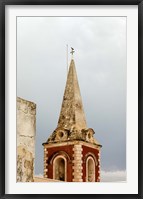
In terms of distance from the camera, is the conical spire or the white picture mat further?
the conical spire

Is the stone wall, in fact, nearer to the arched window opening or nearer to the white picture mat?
the white picture mat

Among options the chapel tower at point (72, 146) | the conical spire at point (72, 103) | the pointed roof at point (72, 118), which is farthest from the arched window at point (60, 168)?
the conical spire at point (72, 103)

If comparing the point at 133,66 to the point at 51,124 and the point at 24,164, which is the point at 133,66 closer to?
the point at 51,124

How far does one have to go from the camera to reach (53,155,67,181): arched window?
5719 mm

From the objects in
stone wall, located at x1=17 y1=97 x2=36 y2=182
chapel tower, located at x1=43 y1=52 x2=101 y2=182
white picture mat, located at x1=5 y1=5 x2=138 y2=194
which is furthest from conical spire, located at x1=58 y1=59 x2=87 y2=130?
white picture mat, located at x1=5 y1=5 x2=138 y2=194

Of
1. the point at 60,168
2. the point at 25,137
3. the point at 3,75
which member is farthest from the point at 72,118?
the point at 3,75

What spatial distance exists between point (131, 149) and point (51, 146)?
90 cm

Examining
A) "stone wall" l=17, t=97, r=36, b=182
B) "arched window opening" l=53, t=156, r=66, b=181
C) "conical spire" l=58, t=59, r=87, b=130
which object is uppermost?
"conical spire" l=58, t=59, r=87, b=130

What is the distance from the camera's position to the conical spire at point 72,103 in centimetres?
567

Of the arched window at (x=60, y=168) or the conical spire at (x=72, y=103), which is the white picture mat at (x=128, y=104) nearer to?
the arched window at (x=60, y=168)

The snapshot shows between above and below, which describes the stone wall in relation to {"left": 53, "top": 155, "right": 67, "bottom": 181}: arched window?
above

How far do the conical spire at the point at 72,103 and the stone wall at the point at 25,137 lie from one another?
35 cm

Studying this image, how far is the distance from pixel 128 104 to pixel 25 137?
936mm

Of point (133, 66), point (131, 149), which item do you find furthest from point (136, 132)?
point (133, 66)
